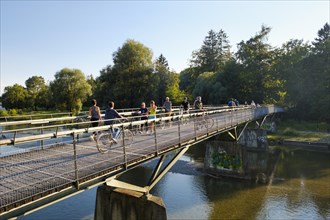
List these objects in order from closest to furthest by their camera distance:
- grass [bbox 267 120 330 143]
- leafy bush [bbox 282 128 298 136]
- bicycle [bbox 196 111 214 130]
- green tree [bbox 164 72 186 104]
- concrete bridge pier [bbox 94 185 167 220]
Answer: concrete bridge pier [bbox 94 185 167 220]
bicycle [bbox 196 111 214 130]
grass [bbox 267 120 330 143]
leafy bush [bbox 282 128 298 136]
green tree [bbox 164 72 186 104]

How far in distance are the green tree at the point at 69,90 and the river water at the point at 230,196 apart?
38.1m

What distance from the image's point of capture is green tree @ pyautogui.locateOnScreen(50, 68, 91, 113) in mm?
61906

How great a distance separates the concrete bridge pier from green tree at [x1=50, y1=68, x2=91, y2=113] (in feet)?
175

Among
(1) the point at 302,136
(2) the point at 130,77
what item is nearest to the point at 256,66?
(1) the point at 302,136

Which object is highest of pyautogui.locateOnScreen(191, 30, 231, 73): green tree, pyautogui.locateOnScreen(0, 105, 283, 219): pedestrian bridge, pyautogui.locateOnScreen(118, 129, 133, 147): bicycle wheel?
pyautogui.locateOnScreen(191, 30, 231, 73): green tree

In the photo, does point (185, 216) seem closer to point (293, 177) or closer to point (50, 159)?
point (50, 159)

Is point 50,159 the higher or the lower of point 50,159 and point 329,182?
the higher

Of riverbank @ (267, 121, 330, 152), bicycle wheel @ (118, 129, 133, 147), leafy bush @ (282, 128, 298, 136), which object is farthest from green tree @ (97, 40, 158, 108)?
bicycle wheel @ (118, 129, 133, 147)

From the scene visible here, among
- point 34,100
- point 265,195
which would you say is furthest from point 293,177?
point 34,100

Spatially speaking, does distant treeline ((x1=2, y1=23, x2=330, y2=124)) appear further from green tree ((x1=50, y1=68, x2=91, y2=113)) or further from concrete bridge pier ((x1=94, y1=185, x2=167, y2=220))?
concrete bridge pier ((x1=94, y1=185, x2=167, y2=220))

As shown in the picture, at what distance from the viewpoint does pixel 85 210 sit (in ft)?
60.0

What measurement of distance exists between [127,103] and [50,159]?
49.8m

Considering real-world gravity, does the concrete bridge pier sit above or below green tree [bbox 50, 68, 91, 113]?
below

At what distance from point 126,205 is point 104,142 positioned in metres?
2.40
